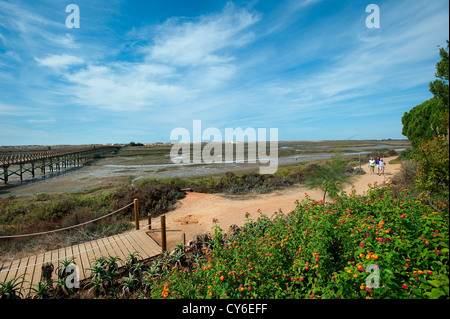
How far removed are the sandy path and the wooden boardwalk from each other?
0.71 metres

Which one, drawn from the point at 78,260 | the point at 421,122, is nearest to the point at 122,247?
the point at 78,260

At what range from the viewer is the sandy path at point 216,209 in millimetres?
8805

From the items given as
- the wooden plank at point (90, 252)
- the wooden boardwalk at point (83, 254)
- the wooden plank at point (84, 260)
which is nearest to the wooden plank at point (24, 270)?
the wooden boardwalk at point (83, 254)

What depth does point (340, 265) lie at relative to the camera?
327cm

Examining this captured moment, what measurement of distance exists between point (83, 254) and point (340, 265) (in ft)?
20.6

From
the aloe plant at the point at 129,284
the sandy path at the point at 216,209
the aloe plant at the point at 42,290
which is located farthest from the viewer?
the sandy path at the point at 216,209

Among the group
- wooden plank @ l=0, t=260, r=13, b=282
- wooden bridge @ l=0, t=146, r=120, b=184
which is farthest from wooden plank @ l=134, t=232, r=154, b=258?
wooden bridge @ l=0, t=146, r=120, b=184

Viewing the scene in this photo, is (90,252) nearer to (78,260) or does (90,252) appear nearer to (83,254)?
(83,254)

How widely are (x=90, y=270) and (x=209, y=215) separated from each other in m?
5.75

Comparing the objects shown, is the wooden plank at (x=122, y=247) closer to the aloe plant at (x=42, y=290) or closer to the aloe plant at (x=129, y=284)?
the aloe plant at (x=129, y=284)

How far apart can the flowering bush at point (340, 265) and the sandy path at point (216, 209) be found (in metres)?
4.37

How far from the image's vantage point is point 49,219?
32.3 feet
